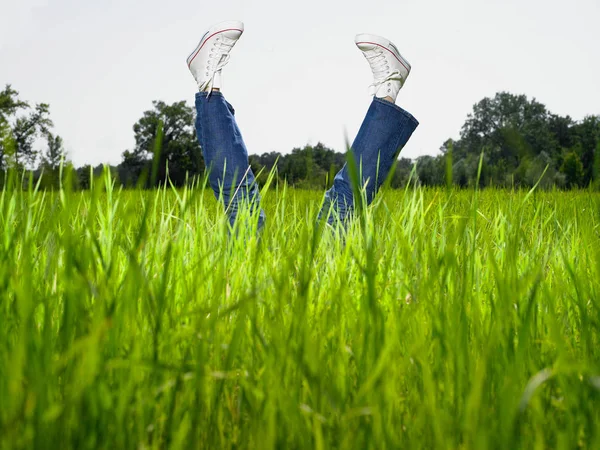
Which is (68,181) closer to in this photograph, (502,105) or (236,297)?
(236,297)

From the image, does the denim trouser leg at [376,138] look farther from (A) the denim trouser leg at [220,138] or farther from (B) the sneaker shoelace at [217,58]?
(B) the sneaker shoelace at [217,58]

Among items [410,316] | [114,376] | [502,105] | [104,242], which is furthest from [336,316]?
[502,105]

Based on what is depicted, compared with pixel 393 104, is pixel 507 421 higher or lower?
lower

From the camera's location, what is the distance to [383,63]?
2.75m

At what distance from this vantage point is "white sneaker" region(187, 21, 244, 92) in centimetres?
271

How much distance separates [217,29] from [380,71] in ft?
2.76

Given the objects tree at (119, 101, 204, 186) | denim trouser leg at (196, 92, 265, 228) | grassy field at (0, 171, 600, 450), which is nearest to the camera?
grassy field at (0, 171, 600, 450)

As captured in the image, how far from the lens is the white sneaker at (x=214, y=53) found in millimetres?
2705

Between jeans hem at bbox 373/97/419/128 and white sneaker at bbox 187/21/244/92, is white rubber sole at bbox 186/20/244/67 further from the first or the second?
jeans hem at bbox 373/97/419/128

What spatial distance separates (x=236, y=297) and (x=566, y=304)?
31.2 inches

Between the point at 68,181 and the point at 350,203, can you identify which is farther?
the point at 350,203

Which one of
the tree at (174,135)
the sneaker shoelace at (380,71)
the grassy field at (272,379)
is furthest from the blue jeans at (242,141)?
the tree at (174,135)

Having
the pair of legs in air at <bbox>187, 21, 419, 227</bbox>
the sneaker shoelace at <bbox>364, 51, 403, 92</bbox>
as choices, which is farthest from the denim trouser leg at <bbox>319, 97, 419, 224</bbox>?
the sneaker shoelace at <bbox>364, 51, 403, 92</bbox>

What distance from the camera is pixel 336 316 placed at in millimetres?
A: 1035
